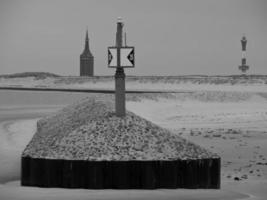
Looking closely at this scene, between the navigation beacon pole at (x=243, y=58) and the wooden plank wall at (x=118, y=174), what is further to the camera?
the navigation beacon pole at (x=243, y=58)

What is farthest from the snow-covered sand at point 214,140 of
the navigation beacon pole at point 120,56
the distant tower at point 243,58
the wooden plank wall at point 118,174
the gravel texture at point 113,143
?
the distant tower at point 243,58

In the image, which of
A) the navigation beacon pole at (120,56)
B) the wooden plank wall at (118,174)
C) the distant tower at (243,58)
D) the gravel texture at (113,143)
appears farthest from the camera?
the distant tower at (243,58)

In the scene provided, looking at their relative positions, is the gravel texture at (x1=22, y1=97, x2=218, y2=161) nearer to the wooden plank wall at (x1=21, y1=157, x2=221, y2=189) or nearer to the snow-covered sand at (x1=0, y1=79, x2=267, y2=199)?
the wooden plank wall at (x1=21, y1=157, x2=221, y2=189)

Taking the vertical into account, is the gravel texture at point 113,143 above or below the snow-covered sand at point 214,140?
above

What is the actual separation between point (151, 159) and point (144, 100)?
32344 mm

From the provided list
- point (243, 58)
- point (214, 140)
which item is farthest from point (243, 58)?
point (214, 140)

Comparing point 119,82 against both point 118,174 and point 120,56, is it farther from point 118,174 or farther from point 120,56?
point 118,174

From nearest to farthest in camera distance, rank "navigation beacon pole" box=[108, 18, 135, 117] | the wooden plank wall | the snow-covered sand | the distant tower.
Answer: the snow-covered sand
the wooden plank wall
"navigation beacon pole" box=[108, 18, 135, 117]
the distant tower

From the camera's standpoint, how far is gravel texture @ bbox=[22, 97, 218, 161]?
1198 centimetres

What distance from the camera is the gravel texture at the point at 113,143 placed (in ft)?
39.3

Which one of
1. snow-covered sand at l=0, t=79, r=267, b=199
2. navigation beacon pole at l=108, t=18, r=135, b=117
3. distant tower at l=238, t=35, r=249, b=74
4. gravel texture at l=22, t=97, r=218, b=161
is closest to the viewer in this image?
snow-covered sand at l=0, t=79, r=267, b=199

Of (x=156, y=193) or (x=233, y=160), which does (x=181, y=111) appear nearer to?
(x=233, y=160)

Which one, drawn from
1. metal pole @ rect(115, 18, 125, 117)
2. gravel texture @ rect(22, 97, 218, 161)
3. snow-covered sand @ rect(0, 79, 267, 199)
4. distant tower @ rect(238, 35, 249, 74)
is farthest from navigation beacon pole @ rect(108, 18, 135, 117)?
distant tower @ rect(238, 35, 249, 74)

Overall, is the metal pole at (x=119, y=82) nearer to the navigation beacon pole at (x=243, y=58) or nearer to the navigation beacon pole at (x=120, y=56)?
the navigation beacon pole at (x=120, y=56)
